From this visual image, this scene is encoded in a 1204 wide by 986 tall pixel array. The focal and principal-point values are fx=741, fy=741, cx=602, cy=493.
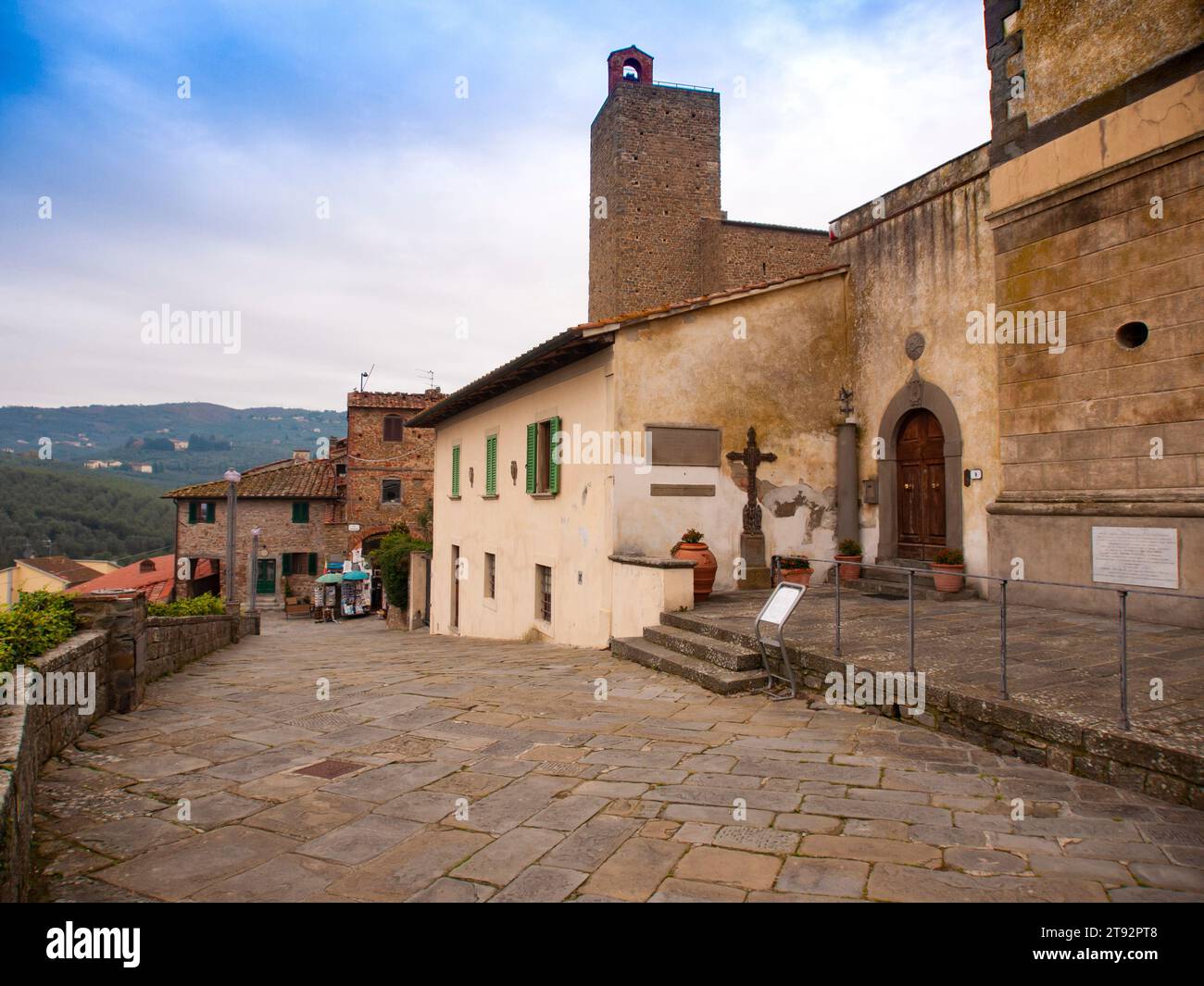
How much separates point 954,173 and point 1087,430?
3.83m

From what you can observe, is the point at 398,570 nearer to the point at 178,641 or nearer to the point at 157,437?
the point at 178,641

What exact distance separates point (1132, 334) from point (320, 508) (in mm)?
31747

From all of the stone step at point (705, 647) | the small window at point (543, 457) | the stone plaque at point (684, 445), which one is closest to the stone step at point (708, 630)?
the stone step at point (705, 647)

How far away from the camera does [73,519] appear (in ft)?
205

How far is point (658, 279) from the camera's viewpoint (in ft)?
88.2

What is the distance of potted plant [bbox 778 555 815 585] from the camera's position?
392 inches

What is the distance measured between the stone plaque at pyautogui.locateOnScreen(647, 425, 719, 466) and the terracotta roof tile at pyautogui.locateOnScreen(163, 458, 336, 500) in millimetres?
26901

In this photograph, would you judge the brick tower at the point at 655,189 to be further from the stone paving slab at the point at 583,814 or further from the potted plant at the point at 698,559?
the stone paving slab at the point at 583,814

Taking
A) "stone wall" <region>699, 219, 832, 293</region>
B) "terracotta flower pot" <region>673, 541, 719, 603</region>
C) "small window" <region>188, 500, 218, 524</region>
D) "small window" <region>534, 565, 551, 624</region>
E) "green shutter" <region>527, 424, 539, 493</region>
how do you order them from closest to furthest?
1. "terracotta flower pot" <region>673, 541, 719, 603</region>
2. "small window" <region>534, 565, 551, 624</region>
3. "green shutter" <region>527, 424, 539, 493</region>
4. "stone wall" <region>699, 219, 832, 293</region>
5. "small window" <region>188, 500, 218, 524</region>

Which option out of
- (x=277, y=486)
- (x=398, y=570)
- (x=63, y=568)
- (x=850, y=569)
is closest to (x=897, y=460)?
(x=850, y=569)

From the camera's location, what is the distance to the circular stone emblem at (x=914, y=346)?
10016 mm

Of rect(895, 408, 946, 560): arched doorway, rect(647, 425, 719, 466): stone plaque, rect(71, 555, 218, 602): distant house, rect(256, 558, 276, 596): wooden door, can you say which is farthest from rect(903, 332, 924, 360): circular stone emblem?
rect(256, 558, 276, 596): wooden door

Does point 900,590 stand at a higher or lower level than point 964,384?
lower

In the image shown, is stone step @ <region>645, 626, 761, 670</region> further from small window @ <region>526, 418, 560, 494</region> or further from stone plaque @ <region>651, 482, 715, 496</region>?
small window @ <region>526, 418, 560, 494</region>
